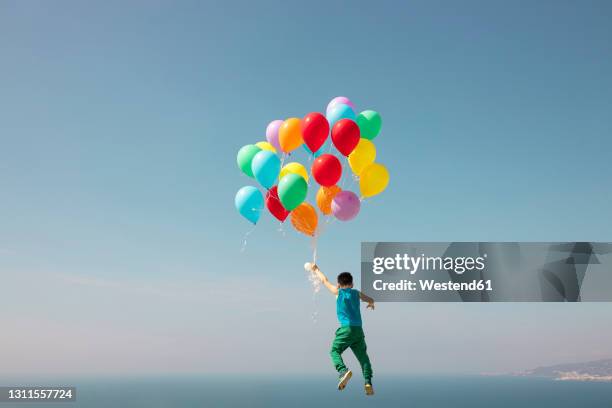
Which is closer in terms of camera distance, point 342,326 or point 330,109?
point 342,326

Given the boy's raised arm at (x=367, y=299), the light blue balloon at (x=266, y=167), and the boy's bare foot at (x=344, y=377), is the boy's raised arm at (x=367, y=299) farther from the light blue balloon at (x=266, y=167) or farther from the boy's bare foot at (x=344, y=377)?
the light blue balloon at (x=266, y=167)

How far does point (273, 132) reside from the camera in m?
9.53

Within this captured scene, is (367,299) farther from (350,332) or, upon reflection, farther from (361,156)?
(361,156)

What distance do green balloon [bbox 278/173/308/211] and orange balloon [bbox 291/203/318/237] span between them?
11.0 inches

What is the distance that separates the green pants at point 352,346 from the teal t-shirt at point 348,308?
3.0 inches

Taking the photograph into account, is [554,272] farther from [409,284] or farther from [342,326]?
[342,326]

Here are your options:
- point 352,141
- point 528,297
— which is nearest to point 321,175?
point 352,141

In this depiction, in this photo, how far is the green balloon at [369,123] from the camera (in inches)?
370

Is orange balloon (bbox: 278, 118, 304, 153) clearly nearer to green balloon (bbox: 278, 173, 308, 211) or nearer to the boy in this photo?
green balloon (bbox: 278, 173, 308, 211)

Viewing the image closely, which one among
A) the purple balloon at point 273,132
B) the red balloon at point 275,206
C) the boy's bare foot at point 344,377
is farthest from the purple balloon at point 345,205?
the boy's bare foot at point 344,377

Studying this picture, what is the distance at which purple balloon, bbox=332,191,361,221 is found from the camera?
8836 mm

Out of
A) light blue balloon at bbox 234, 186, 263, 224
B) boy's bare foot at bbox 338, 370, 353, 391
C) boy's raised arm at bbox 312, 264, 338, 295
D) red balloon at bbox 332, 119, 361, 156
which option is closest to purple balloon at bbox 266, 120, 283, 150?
light blue balloon at bbox 234, 186, 263, 224

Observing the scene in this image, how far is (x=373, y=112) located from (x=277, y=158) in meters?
1.96

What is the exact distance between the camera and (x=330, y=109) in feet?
31.0
